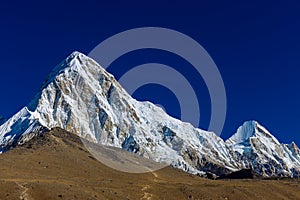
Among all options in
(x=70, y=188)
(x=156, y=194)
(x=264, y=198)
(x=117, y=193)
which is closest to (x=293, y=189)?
(x=264, y=198)

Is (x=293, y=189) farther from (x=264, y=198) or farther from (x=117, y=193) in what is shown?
(x=117, y=193)

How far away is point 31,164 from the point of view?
17250cm

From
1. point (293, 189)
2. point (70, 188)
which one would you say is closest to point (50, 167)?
point (70, 188)

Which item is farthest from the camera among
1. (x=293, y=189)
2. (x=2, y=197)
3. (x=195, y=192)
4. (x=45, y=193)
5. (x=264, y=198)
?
(x=293, y=189)

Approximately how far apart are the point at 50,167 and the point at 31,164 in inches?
282

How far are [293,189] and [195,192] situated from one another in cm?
6022

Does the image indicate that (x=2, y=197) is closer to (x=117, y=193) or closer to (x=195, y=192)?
(x=117, y=193)

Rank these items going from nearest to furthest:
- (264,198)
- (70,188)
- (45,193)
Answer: (45,193), (70,188), (264,198)

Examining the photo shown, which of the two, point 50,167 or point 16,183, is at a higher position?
point 50,167

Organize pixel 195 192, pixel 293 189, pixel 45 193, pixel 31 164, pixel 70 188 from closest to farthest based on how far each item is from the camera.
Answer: pixel 45 193, pixel 70 188, pixel 195 192, pixel 31 164, pixel 293 189

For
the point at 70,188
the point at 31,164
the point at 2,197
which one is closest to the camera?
the point at 2,197

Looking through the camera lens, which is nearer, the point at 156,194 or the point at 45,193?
the point at 45,193

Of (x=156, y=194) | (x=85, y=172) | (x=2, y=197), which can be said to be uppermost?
(x=85, y=172)

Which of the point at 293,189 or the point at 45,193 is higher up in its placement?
the point at 293,189
